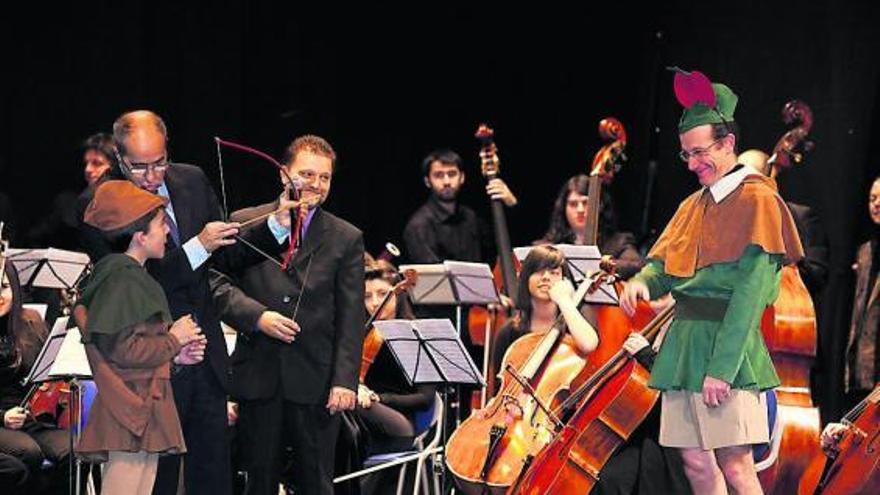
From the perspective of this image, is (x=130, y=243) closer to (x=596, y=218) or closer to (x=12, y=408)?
(x=12, y=408)

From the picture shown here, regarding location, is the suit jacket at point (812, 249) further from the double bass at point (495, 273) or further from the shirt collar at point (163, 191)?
the shirt collar at point (163, 191)

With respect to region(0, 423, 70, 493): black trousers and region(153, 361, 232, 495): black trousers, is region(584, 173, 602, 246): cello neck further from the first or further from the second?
region(153, 361, 232, 495): black trousers

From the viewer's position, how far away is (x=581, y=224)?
7941 mm

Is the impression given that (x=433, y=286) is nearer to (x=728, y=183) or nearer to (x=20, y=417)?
(x=20, y=417)

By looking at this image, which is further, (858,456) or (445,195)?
(445,195)

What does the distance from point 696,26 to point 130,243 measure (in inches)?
176

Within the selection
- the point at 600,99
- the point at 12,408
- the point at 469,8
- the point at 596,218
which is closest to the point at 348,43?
the point at 469,8

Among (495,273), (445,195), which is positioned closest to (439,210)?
(445,195)

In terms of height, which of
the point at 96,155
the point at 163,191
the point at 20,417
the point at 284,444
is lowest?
the point at 20,417

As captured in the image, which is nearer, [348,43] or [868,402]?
[868,402]

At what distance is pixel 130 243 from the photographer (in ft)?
17.5

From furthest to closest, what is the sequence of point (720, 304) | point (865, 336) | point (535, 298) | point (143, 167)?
point (865, 336)
point (535, 298)
point (143, 167)
point (720, 304)

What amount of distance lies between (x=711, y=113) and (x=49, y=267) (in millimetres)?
3312

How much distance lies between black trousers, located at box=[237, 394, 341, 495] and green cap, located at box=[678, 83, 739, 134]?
1.67 meters
